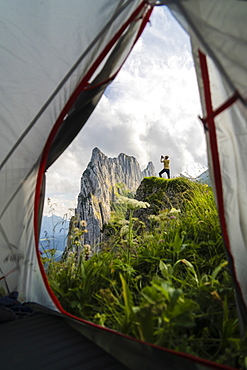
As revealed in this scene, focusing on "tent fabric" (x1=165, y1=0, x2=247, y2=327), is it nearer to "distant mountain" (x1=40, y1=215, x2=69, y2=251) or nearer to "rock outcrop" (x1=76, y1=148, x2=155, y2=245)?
"distant mountain" (x1=40, y1=215, x2=69, y2=251)

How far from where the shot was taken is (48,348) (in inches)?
60.2

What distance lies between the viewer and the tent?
1296 mm

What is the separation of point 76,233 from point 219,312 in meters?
1.72

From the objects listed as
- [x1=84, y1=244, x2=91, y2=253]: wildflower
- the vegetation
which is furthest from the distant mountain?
[x1=84, y1=244, x2=91, y2=253]: wildflower

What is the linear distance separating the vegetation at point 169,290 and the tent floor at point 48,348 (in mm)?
140

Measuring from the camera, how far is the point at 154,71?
121 feet

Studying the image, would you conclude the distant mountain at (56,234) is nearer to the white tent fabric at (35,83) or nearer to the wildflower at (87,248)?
the wildflower at (87,248)

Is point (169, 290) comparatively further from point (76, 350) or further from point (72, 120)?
point (72, 120)

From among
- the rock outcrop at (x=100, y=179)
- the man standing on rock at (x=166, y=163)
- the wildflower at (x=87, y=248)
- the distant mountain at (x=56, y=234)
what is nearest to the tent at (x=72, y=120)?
the wildflower at (x=87, y=248)

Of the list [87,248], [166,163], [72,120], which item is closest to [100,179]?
[166,163]

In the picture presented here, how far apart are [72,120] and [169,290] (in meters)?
1.26

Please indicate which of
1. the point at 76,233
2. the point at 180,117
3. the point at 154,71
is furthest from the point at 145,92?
the point at 76,233

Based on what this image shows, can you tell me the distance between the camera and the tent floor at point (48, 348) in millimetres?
1351

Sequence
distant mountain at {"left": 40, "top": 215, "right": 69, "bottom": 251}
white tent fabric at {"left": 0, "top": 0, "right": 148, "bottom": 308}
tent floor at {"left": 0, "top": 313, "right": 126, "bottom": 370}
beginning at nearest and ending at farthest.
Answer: tent floor at {"left": 0, "top": 313, "right": 126, "bottom": 370}, white tent fabric at {"left": 0, "top": 0, "right": 148, "bottom": 308}, distant mountain at {"left": 40, "top": 215, "right": 69, "bottom": 251}
